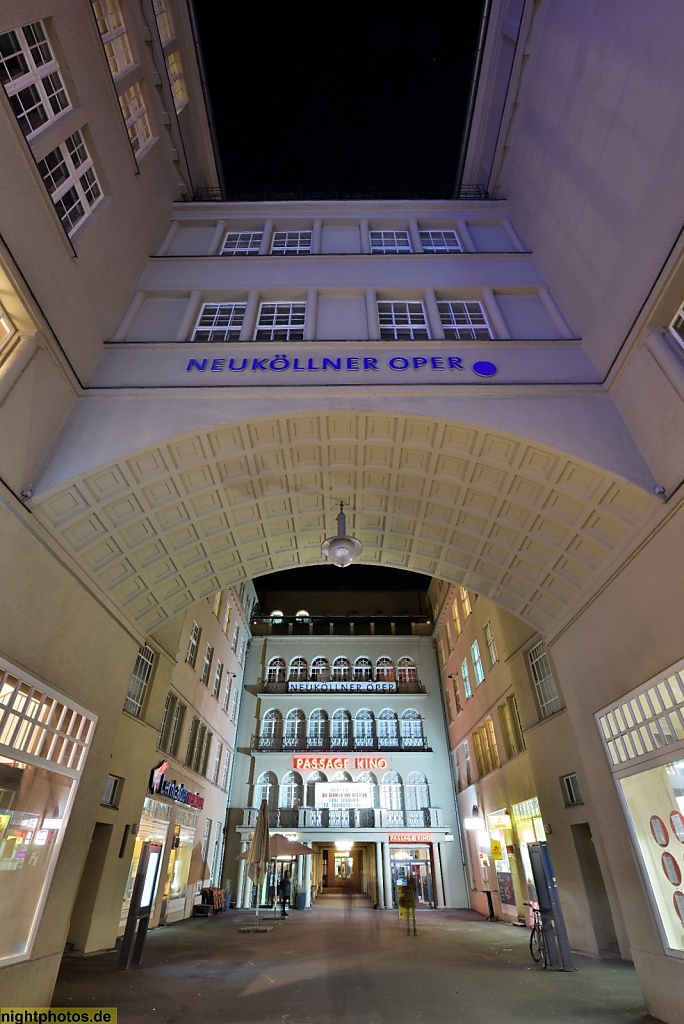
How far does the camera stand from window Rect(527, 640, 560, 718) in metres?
15.6

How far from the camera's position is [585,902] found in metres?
13.2

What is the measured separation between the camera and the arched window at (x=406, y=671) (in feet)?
107

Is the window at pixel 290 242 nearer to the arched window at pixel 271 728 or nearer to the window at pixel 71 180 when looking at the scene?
the window at pixel 71 180

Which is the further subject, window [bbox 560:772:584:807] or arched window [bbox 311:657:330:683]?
arched window [bbox 311:657:330:683]

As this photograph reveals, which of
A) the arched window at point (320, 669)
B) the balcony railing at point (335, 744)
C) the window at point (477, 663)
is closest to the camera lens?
the window at point (477, 663)

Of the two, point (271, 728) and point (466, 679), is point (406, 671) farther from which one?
point (271, 728)

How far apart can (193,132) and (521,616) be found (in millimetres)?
16880

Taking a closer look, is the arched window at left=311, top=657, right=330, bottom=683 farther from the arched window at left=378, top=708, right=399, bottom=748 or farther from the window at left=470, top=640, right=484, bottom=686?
the window at left=470, top=640, right=484, bottom=686

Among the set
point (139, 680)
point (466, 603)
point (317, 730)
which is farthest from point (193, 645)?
point (466, 603)

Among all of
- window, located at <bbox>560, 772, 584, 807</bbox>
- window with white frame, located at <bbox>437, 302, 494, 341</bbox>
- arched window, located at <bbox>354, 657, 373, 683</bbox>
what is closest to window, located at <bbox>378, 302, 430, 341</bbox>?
window with white frame, located at <bbox>437, 302, 494, 341</bbox>

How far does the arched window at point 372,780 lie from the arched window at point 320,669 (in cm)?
594

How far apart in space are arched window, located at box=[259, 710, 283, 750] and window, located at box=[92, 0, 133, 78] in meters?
30.3

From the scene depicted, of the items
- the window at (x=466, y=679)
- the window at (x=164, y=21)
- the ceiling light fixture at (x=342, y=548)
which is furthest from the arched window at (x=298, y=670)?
the window at (x=164, y=21)

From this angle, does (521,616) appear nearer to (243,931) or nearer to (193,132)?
(243,931)
